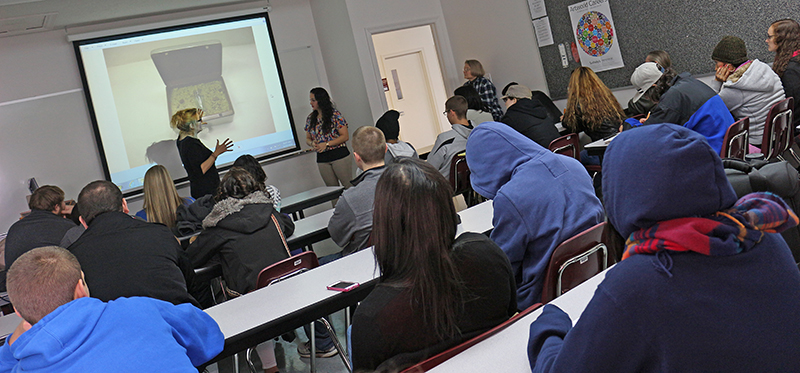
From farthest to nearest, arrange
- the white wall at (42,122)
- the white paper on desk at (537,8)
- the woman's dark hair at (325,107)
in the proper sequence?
the white paper on desk at (537,8) → the woman's dark hair at (325,107) → the white wall at (42,122)

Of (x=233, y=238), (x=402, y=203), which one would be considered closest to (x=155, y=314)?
(x=402, y=203)

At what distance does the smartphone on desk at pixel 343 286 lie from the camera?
1.97 metres

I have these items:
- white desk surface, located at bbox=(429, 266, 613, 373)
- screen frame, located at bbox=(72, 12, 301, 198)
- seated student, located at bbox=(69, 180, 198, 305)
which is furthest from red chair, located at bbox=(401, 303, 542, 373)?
screen frame, located at bbox=(72, 12, 301, 198)

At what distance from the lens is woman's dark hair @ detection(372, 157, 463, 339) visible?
129 cm

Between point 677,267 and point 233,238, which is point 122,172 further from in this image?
point 677,267

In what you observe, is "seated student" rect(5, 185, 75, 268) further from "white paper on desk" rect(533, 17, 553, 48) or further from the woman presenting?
"white paper on desk" rect(533, 17, 553, 48)

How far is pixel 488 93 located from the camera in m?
6.58

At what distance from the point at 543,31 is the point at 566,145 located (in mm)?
2434

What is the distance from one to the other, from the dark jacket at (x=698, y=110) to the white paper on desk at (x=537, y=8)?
9.09 ft

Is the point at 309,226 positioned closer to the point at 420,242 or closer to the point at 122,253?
the point at 122,253

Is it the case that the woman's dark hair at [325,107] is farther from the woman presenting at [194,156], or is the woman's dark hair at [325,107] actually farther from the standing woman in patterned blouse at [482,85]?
the standing woman in patterned blouse at [482,85]

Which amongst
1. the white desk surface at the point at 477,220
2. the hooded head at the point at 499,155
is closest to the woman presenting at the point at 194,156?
the white desk surface at the point at 477,220

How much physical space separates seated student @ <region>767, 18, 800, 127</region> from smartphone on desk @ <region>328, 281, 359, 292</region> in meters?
3.55

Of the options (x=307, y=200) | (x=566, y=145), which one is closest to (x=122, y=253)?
(x=307, y=200)
